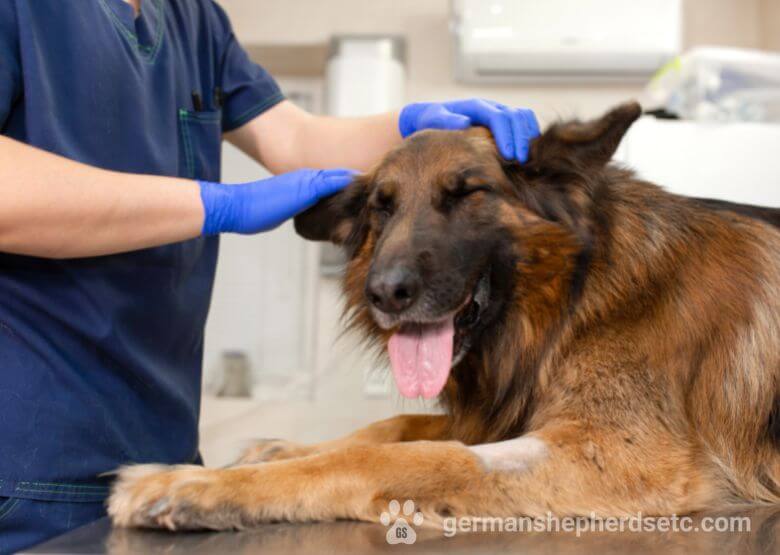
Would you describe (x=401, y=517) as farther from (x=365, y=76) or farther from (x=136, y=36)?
(x=365, y=76)

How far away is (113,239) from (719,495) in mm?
1153

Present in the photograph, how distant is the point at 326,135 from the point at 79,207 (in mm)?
851

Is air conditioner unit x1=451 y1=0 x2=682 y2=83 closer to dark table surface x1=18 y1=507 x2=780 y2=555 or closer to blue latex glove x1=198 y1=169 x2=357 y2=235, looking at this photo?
blue latex glove x1=198 y1=169 x2=357 y2=235

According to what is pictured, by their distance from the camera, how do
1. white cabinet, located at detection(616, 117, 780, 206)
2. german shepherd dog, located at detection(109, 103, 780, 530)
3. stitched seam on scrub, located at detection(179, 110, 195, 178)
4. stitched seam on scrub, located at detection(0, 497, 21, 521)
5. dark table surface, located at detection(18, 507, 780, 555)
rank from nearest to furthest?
dark table surface, located at detection(18, 507, 780, 555) < german shepherd dog, located at detection(109, 103, 780, 530) < stitched seam on scrub, located at detection(0, 497, 21, 521) < stitched seam on scrub, located at detection(179, 110, 195, 178) < white cabinet, located at detection(616, 117, 780, 206)

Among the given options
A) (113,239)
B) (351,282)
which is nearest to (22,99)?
(113,239)

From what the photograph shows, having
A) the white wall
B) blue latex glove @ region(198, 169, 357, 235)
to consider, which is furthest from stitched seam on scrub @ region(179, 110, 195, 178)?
the white wall

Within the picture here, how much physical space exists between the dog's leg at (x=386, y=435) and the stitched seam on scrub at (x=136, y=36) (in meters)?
0.89

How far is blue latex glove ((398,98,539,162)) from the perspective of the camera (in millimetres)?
1541

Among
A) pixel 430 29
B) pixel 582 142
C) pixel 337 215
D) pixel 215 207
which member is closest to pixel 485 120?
pixel 582 142

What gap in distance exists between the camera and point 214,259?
187cm

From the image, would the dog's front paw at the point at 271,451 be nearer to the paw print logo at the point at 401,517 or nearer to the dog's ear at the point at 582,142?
the paw print logo at the point at 401,517

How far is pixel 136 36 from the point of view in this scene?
1.67 metres

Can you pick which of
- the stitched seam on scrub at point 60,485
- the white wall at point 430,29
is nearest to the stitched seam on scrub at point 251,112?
the stitched seam on scrub at point 60,485

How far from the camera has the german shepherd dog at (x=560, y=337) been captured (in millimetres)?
1201
